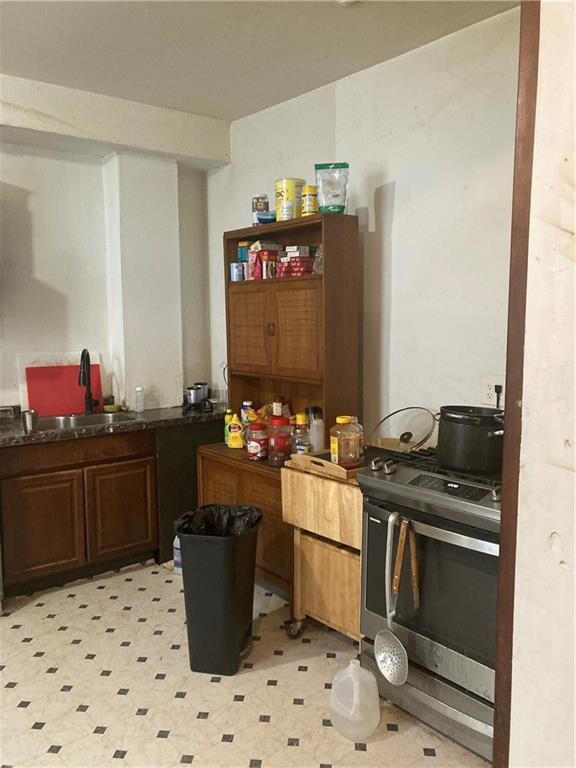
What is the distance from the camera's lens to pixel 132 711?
2176 millimetres

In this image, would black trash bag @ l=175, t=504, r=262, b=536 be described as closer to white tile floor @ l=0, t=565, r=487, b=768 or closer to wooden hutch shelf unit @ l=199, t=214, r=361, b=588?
wooden hutch shelf unit @ l=199, t=214, r=361, b=588

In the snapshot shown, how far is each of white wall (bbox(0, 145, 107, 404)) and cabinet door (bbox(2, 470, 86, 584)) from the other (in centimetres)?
71

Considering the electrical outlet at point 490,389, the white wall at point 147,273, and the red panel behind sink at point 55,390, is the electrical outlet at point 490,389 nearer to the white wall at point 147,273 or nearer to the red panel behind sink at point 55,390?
the white wall at point 147,273

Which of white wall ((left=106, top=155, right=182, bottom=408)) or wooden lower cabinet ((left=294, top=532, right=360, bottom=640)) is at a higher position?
white wall ((left=106, top=155, right=182, bottom=408))

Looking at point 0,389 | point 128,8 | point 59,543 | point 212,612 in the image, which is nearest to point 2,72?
point 128,8

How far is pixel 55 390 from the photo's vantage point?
3590 mm

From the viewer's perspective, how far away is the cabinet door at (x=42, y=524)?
2.98 metres

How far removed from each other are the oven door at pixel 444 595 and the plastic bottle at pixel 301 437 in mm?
673

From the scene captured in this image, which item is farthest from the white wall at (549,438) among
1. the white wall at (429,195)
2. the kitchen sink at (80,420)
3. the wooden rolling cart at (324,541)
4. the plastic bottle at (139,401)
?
the plastic bottle at (139,401)

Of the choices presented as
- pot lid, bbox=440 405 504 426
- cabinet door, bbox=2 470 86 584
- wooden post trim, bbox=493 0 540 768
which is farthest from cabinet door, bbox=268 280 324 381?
wooden post trim, bbox=493 0 540 768

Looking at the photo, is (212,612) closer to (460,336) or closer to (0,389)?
(460,336)

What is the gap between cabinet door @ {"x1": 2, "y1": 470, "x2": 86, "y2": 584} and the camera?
9.77ft

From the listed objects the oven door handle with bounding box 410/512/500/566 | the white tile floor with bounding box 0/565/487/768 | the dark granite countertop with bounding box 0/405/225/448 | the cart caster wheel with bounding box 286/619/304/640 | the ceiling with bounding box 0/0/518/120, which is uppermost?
the ceiling with bounding box 0/0/518/120

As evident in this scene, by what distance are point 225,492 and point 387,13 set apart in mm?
2276
